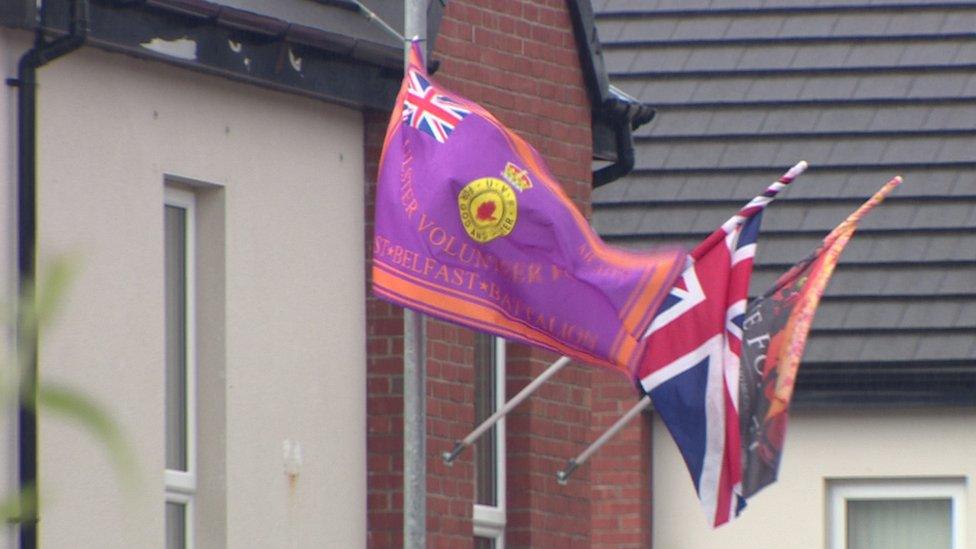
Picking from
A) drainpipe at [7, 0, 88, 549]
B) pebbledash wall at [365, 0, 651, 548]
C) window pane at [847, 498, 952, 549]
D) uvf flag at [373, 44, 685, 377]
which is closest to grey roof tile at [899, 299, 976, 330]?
window pane at [847, 498, 952, 549]

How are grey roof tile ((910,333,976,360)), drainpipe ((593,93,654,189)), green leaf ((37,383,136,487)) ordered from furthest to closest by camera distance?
grey roof tile ((910,333,976,360)) → drainpipe ((593,93,654,189)) → green leaf ((37,383,136,487))

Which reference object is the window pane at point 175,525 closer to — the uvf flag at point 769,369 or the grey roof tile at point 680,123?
the uvf flag at point 769,369

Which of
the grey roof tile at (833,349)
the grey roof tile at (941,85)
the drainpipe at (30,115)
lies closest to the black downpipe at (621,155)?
the grey roof tile at (833,349)

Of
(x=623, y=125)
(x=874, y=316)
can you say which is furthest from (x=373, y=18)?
(x=874, y=316)

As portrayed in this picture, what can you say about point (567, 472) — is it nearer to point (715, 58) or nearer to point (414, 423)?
point (414, 423)

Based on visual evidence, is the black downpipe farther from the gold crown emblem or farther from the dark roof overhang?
the gold crown emblem

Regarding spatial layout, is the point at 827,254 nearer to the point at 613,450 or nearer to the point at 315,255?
the point at 315,255

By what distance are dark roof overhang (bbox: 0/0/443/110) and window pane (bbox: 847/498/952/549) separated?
4697 mm

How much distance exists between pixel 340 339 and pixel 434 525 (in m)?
0.87

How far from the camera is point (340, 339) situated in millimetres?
7469

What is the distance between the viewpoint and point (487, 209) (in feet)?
18.9

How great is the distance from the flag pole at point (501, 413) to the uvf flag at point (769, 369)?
70 cm

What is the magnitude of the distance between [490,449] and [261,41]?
8.41ft

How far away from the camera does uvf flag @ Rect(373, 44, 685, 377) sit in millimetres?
5699
